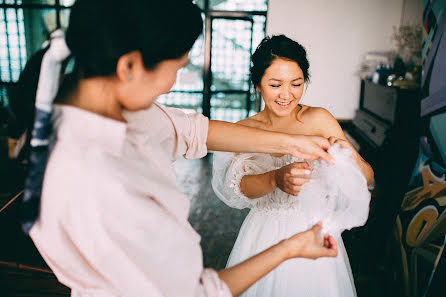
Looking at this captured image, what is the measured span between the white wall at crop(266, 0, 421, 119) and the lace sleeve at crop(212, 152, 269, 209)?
11.5ft

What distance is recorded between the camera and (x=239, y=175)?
172cm

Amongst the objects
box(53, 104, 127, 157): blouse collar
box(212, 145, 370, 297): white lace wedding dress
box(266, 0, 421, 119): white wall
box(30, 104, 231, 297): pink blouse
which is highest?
box(266, 0, 421, 119): white wall

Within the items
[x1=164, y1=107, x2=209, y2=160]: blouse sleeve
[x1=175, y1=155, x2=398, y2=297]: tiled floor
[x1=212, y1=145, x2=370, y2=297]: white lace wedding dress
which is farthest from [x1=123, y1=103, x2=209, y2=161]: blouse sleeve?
[x1=175, y1=155, x2=398, y2=297]: tiled floor

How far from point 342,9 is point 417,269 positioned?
145 inches

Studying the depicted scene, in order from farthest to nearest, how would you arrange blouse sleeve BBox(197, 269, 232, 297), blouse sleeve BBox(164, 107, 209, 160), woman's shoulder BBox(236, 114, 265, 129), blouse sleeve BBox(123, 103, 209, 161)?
woman's shoulder BBox(236, 114, 265, 129) < blouse sleeve BBox(164, 107, 209, 160) < blouse sleeve BBox(123, 103, 209, 161) < blouse sleeve BBox(197, 269, 232, 297)

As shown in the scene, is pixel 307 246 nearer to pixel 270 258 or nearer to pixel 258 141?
pixel 270 258

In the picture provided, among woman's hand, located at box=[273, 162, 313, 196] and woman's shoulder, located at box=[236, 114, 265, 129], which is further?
woman's shoulder, located at box=[236, 114, 265, 129]

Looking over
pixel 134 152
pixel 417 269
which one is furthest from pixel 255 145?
pixel 417 269

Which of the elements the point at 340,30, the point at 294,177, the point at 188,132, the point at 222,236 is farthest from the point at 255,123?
the point at 340,30

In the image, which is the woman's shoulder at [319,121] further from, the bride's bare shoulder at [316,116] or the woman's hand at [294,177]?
the woman's hand at [294,177]

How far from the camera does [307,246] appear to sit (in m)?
0.93

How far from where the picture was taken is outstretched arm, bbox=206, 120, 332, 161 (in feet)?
3.99

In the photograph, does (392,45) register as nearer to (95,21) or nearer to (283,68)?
(283,68)

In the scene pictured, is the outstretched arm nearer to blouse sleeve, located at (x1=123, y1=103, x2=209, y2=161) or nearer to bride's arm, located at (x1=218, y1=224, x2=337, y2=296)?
blouse sleeve, located at (x1=123, y1=103, x2=209, y2=161)
